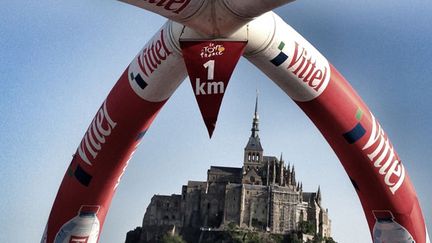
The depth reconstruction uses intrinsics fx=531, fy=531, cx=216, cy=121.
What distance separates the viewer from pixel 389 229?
28.3 ft

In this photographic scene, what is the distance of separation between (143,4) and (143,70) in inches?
70.3

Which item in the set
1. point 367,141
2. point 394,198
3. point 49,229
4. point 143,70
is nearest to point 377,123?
point 367,141

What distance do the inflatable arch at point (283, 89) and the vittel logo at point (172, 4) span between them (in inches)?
8.4

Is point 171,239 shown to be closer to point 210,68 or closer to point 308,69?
point 308,69

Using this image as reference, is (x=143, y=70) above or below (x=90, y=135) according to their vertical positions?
above

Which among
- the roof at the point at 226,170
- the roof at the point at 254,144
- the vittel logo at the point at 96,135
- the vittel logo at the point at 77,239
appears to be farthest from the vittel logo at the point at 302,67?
the roof at the point at 254,144

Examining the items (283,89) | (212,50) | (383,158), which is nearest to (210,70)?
(212,50)

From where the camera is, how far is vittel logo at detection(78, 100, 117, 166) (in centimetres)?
868

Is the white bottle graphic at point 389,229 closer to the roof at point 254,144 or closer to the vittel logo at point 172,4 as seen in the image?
the vittel logo at point 172,4

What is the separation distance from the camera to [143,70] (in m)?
8.20

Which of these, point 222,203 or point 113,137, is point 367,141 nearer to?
point 113,137

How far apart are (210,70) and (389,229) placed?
165 inches

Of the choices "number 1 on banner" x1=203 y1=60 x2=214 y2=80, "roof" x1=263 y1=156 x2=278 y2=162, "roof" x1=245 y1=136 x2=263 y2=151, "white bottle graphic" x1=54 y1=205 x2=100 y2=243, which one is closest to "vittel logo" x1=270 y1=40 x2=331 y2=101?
"number 1 on banner" x1=203 y1=60 x2=214 y2=80

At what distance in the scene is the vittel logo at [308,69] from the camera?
7.79 meters
